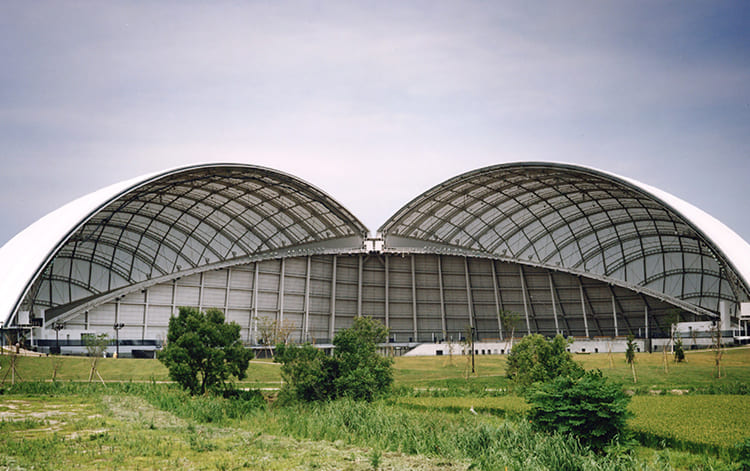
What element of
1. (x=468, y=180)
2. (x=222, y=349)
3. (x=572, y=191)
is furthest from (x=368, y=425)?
(x=572, y=191)

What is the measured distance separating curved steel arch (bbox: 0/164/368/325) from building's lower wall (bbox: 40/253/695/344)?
10.6 feet

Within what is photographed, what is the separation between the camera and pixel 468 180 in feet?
222

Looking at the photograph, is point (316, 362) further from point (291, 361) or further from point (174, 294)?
point (174, 294)

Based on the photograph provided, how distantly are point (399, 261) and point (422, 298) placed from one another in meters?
5.78

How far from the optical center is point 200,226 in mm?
73562

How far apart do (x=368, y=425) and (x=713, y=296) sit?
62.9m

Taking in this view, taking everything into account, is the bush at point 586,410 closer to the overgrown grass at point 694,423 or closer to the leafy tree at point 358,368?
the overgrown grass at point 694,423

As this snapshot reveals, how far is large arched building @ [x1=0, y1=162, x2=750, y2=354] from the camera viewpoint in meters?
67.9

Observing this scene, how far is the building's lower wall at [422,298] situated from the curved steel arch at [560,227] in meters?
4.38

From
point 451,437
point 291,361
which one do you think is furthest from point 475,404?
point 451,437

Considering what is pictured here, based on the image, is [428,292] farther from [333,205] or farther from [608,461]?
[608,461]

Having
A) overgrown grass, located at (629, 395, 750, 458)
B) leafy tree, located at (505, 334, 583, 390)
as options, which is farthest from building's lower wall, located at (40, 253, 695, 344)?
overgrown grass, located at (629, 395, 750, 458)

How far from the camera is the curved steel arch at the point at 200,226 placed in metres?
65.4

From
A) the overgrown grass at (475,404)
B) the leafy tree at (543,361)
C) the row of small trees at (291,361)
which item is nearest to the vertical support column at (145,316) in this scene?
the row of small trees at (291,361)
